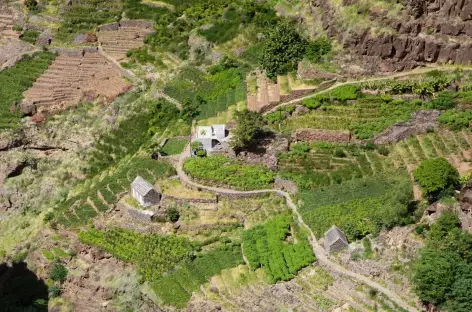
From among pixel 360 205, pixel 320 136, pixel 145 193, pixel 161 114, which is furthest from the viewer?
pixel 161 114

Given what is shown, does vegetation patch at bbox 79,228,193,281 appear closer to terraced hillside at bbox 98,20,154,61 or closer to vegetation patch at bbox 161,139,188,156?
vegetation patch at bbox 161,139,188,156

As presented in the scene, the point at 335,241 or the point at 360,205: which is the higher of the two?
the point at 360,205

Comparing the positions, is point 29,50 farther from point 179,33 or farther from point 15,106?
point 179,33

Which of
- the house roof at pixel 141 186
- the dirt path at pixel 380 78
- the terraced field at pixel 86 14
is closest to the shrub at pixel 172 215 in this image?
the house roof at pixel 141 186

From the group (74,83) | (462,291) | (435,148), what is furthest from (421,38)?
(74,83)

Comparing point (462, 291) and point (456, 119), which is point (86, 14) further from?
point (462, 291)

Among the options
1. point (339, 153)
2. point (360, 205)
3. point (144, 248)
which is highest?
point (339, 153)
